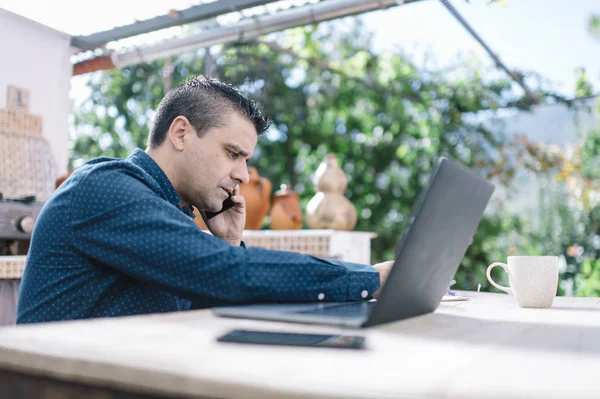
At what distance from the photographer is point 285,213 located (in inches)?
159

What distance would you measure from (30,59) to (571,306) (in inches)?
148

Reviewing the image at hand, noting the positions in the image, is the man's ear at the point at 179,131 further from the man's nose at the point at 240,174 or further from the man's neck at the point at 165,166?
the man's nose at the point at 240,174

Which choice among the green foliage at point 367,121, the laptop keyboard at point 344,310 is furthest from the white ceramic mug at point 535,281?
the green foliage at point 367,121

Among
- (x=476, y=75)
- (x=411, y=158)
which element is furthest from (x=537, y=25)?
(x=411, y=158)

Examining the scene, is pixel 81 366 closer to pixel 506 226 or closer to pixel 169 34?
pixel 169 34

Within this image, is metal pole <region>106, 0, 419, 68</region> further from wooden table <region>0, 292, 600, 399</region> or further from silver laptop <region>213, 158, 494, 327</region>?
wooden table <region>0, 292, 600, 399</region>

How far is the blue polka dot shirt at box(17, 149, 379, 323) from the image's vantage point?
39.9 inches

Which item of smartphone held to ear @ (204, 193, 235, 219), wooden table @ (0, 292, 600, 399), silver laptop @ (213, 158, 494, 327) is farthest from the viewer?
smartphone held to ear @ (204, 193, 235, 219)

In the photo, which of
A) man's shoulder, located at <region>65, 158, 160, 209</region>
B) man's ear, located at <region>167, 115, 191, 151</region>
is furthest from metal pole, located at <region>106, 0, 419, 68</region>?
man's shoulder, located at <region>65, 158, 160, 209</region>

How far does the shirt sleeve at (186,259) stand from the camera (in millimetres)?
1008

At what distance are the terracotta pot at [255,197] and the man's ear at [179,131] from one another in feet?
7.53

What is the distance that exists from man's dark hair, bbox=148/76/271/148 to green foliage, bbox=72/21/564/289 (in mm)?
4818

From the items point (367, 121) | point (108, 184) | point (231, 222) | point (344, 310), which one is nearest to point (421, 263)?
point (344, 310)

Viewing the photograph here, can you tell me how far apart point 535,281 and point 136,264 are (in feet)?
2.79
